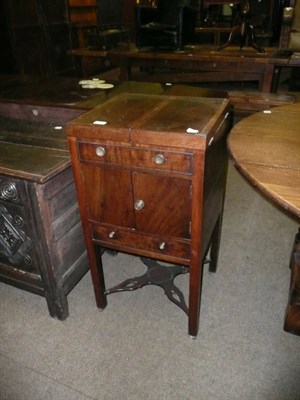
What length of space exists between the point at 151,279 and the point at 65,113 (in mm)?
1008

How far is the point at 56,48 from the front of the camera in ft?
19.8

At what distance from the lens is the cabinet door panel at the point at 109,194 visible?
124 centimetres

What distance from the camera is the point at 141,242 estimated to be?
1.36 meters

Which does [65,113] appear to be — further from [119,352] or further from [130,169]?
[119,352]

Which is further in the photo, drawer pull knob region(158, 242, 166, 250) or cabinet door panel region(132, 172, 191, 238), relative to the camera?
drawer pull knob region(158, 242, 166, 250)

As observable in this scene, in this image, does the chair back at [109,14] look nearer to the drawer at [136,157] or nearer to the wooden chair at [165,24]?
the wooden chair at [165,24]

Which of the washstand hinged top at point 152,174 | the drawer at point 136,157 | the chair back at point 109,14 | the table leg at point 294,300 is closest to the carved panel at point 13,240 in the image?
the washstand hinged top at point 152,174

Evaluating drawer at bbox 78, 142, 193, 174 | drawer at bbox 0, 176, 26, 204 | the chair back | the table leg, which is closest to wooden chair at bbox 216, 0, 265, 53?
the chair back

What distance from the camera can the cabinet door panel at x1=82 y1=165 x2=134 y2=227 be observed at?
4.08 feet

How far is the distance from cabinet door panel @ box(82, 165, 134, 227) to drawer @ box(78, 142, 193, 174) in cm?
4

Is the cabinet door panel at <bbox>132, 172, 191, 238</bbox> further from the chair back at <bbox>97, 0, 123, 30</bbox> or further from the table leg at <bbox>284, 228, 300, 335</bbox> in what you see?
the chair back at <bbox>97, 0, 123, 30</bbox>

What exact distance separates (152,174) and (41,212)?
0.51m

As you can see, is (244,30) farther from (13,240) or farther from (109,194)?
A: (13,240)

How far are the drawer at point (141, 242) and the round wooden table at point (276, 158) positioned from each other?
1.30 feet
